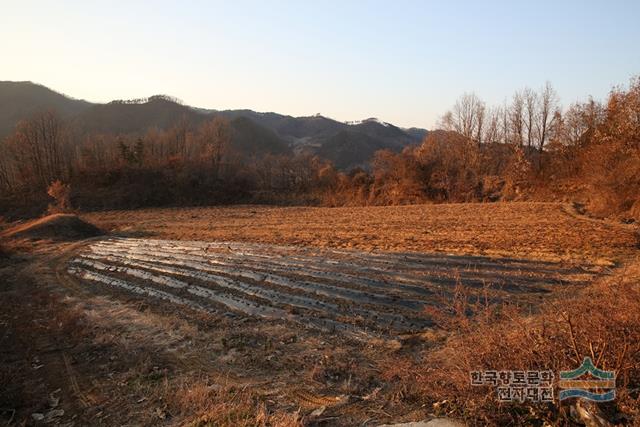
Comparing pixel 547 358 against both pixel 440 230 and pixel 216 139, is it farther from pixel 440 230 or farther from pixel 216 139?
pixel 216 139

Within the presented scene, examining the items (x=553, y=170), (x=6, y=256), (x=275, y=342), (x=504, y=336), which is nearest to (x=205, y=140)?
(x=6, y=256)

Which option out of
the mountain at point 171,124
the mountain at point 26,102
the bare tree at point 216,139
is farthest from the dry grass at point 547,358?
the mountain at point 26,102

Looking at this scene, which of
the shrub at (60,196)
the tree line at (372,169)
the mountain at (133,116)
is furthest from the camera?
the mountain at (133,116)

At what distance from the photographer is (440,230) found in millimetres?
20812

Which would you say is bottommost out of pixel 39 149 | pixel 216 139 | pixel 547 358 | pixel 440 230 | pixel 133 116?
pixel 440 230

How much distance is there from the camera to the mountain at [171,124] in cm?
10481

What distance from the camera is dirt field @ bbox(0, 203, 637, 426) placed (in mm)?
6082

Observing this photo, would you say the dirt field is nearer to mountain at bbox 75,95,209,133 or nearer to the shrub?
the shrub

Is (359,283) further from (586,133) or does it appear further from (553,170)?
(586,133)

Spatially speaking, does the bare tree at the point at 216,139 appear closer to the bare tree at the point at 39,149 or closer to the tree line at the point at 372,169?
the tree line at the point at 372,169

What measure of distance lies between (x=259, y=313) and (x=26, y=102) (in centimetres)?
15477

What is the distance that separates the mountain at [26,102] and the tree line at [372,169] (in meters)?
66.7

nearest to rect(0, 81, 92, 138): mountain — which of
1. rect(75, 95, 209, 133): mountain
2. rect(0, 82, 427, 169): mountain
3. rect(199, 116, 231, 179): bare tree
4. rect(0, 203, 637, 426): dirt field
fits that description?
rect(0, 82, 427, 169): mountain

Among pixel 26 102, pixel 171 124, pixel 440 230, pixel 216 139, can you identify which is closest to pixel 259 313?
pixel 440 230
